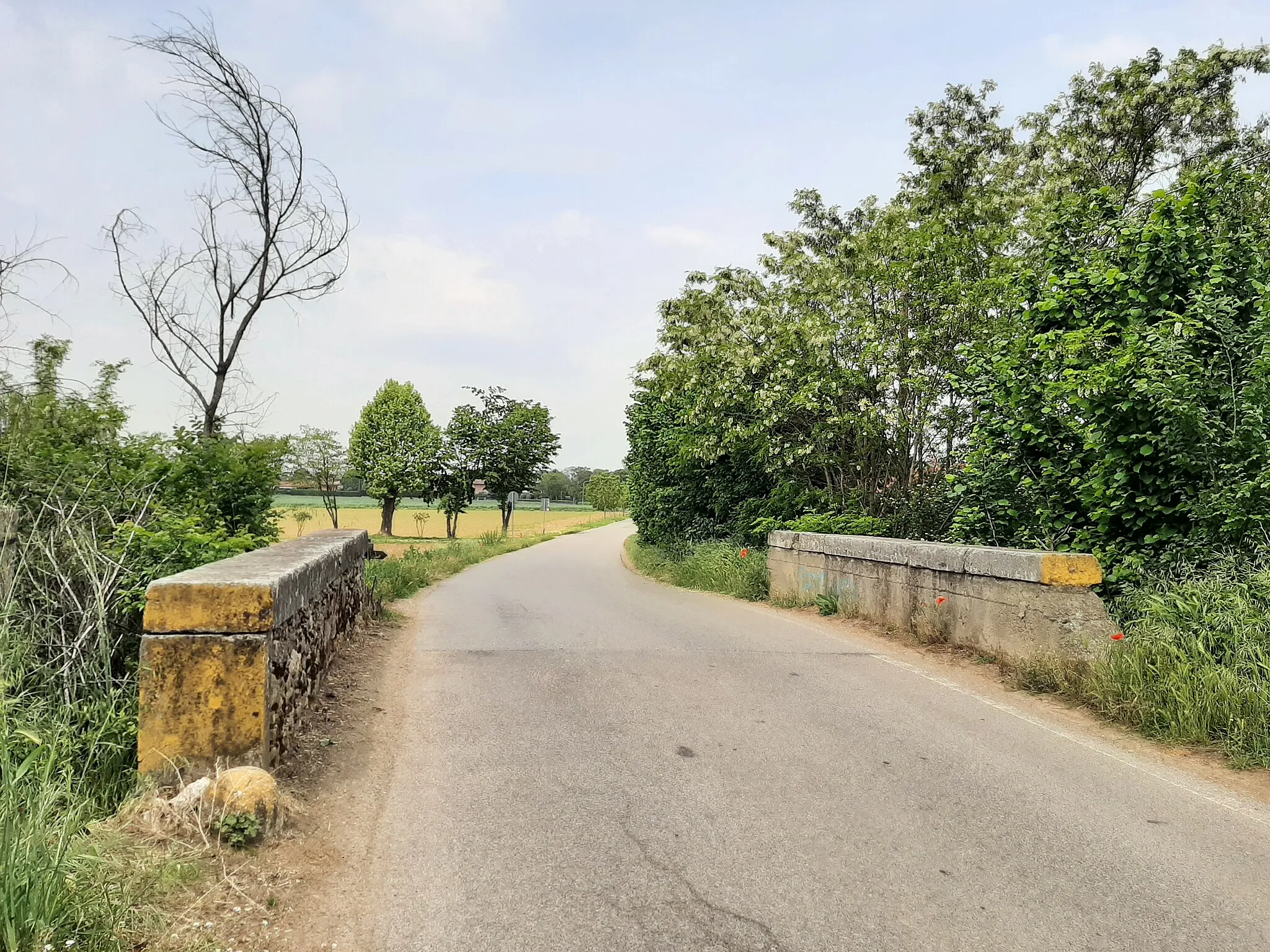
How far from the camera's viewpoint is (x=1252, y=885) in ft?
10.0

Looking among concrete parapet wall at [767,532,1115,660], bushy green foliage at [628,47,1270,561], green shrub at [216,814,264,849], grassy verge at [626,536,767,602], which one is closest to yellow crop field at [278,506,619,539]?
grassy verge at [626,536,767,602]

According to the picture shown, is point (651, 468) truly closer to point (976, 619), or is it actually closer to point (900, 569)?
point (900, 569)

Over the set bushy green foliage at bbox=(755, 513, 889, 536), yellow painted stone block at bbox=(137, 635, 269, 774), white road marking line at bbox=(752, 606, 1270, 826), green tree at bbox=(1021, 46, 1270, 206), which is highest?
green tree at bbox=(1021, 46, 1270, 206)

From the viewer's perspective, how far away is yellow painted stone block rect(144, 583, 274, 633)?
345cm

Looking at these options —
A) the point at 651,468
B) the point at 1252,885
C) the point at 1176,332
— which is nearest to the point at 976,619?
the point at 1176,332

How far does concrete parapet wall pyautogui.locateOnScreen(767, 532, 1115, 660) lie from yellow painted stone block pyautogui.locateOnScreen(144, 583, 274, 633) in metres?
5.37

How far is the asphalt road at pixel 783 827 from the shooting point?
2740mm

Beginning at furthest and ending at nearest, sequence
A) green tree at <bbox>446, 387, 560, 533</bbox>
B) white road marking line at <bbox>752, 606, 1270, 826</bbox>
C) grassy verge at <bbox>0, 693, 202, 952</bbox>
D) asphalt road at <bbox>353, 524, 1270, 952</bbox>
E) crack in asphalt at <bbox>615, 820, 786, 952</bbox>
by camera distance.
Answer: green tree at <bbox>446, 387, 560, 533</bbox> → white road marking line at <bbox>752, 606, 1270, 826</bbox> → asphalt road at <bbox>353, 524, 1270, 952</bbox> → crack in asphalt at <bbox>615, 820, 786, 952</bbox> → grassy verge at <bbox>0, 693, 202, 952</bbox>

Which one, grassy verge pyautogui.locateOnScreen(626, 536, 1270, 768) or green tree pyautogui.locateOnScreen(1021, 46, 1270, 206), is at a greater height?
green tree pyautogui.locateOnScreen(1021, 46, 1270, 206)

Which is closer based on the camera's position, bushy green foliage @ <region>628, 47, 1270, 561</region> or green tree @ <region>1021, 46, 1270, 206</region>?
bushy green foliage @ <region>628, 47, 1270, 561</region>

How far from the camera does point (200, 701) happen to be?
345 cm

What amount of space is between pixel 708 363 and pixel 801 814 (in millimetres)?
11153

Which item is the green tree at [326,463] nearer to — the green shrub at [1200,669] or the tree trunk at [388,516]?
the tree trunk at [388,516]

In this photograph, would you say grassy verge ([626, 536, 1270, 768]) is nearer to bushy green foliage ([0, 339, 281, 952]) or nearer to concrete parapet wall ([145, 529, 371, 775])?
concrete parapet wall ([145, 529, 371, 775])
